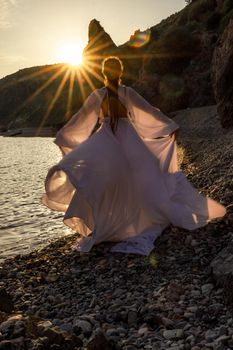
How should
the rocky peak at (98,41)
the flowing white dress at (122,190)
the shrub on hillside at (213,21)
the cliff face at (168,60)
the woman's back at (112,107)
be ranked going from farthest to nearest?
the rocky peak at (98,41) → the shrub on hillside at (213,21) → the cliff face at (168,60) → the woman's back at (112,107) → the flowing white dress at (122,190)

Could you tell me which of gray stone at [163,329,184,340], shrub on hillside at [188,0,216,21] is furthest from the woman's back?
shrub on hillside at [188,0,216,21]

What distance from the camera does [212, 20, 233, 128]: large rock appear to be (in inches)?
729

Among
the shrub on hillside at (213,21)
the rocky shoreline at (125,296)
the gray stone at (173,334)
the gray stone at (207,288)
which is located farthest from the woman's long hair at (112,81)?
the shrub on hillside at (213,21)

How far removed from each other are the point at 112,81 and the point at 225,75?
506 inches

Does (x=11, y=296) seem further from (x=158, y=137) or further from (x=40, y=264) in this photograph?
(x=158, y=137)

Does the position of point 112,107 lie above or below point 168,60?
below

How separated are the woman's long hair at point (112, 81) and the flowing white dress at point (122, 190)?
0.14 m

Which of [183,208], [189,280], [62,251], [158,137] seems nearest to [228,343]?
[189,280]

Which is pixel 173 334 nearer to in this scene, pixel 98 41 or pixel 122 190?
pixel 122 190

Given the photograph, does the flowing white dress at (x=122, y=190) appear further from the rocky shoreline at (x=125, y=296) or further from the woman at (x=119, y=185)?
the rocky shoreline at (x=125, y=296)

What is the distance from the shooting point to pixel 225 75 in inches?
746

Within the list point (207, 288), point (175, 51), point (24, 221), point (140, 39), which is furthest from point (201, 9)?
point (207, 288)

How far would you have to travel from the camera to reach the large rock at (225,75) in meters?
18.5

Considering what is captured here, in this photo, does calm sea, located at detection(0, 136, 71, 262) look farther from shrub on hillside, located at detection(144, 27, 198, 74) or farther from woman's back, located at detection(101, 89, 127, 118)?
shrub on hillside, located at detection(144, 27, 198, 74)
